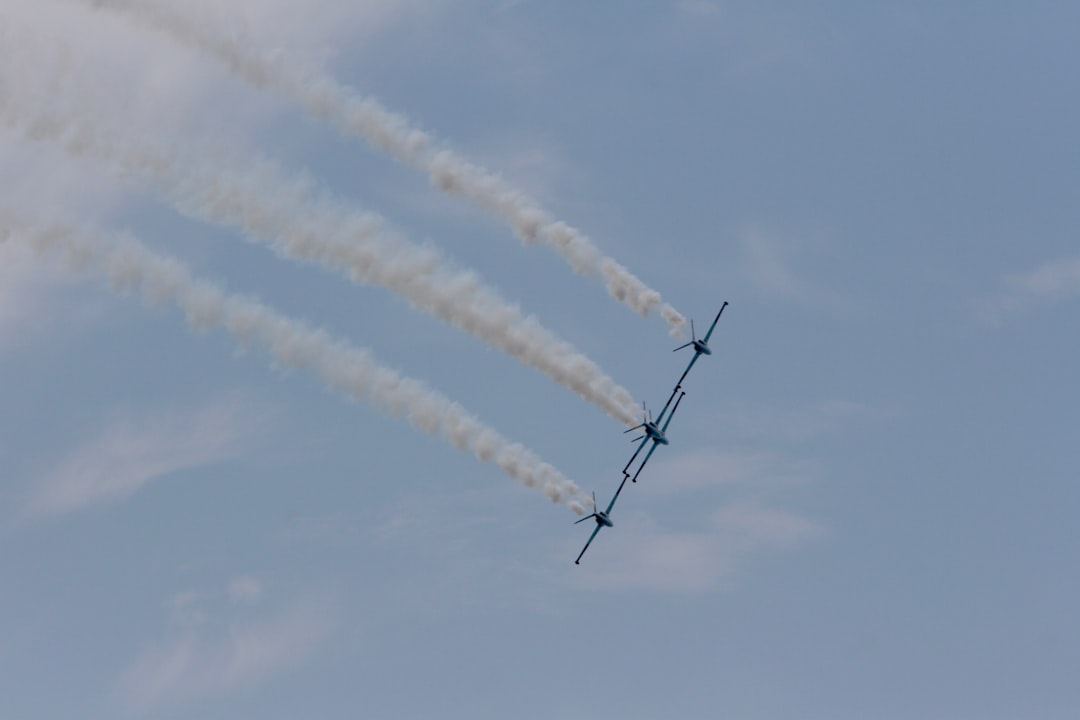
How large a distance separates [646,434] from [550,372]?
21.9 ft

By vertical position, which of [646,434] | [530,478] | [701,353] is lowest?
[530,478]

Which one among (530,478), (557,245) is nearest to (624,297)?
(557,245)

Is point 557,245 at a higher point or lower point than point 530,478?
higher

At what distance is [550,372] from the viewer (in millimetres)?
73000

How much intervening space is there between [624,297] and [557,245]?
12.2ft

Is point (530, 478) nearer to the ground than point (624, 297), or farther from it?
nearer to the ground

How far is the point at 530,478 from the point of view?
75062mm

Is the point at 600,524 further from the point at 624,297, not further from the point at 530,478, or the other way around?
the point at 624,297

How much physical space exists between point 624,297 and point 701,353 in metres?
6.56

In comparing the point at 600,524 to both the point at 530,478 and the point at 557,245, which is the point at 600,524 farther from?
the point at 557,245

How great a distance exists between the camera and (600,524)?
7850cm

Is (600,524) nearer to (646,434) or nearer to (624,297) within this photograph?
(646,434)

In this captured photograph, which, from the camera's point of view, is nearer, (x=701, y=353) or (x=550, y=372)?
(x=550, y=372)

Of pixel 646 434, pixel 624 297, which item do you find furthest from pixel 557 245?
pixel 646 434
